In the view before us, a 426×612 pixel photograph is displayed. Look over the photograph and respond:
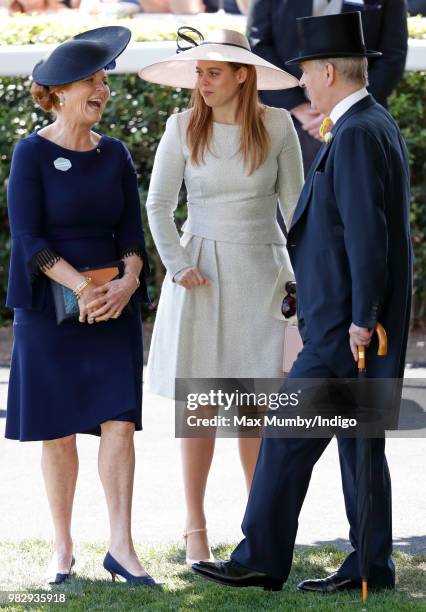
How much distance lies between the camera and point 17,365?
16.3 feet

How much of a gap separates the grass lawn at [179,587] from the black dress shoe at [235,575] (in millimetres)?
41

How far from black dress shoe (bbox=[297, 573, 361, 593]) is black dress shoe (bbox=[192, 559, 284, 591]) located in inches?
3.9

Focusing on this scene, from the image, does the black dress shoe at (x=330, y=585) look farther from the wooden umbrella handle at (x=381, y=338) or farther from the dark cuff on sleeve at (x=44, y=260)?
the dark cuff on sleeve at (x=44, y=260)

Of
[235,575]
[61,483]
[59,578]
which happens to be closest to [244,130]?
[61,483]

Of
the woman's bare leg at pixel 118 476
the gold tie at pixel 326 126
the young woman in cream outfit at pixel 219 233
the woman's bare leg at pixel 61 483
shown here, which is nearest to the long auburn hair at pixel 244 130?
the young woman in cream outfit at pixel 219 233

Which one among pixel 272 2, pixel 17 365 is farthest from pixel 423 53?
pixel 17 365

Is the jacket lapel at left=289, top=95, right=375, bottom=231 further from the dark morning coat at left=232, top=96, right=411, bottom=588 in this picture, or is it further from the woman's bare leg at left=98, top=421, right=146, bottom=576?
the woman's bare leg at left=98, top=421, right=146, bottom=576

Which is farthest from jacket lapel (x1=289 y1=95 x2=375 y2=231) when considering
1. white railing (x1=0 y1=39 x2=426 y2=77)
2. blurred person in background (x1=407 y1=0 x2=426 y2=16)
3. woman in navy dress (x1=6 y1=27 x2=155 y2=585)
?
blurred person in background (x1=407 y1=0 x2=426 y2=16)

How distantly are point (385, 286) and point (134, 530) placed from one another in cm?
179

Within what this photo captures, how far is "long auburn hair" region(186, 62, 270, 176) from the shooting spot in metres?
5.20

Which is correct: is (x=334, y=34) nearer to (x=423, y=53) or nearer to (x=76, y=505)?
(x=76, y=505)

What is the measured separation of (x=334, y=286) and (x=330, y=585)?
3.36 feet

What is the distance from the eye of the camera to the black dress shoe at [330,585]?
15.4 ft

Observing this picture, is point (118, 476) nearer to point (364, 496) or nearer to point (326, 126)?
point (364, 496)
